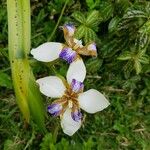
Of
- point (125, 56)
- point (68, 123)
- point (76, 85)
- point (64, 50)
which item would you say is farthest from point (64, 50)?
point (125, 56)

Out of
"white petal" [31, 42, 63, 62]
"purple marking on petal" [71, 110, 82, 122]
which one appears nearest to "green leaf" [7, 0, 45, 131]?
"white petal" [31, 42, 63, 62]

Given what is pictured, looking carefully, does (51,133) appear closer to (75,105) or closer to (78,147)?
(78,147)

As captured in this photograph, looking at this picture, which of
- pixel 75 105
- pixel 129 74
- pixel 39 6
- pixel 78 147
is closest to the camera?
pixel 75 105

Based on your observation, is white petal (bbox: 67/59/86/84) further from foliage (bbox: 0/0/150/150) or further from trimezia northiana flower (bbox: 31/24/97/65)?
foliage (bbox: 0/0/150/150)

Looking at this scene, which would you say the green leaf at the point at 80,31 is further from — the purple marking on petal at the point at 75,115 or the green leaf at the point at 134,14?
the purple marking on petal at the point at 75,115

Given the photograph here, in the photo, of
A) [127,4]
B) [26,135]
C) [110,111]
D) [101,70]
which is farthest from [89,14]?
[26,135]

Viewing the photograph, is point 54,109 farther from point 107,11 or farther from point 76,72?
point 107,11

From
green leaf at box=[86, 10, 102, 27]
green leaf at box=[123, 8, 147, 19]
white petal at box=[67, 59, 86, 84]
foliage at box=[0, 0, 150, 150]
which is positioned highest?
green leaf at box=[123, 8, 147, 19]
